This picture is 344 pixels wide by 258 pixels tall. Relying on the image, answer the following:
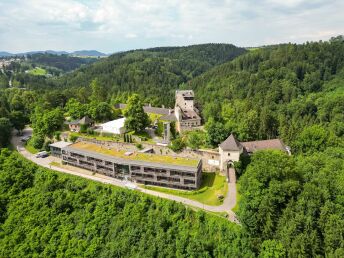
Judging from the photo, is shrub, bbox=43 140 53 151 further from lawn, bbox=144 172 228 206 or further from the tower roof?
the tower roof

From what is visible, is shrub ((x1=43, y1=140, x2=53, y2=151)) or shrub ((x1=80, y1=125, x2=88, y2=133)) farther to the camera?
shrub ((x1=80, y1=125, x2=88, y2=133))

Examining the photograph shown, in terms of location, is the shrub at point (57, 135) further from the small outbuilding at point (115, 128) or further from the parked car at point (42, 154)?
the small outbuilding at point (115, 128)

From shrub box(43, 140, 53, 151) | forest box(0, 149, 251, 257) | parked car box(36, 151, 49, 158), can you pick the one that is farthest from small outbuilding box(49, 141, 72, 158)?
forest box(0, 149, 251, 257)

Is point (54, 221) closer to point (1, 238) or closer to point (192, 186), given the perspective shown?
point (1, 238)

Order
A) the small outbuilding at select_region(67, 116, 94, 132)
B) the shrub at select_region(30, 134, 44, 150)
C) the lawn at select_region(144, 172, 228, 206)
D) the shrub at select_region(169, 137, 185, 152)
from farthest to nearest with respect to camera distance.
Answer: the small outbuilding at select_region(67, 116, 94, 132)
the shrub at select_region(30, 134, 44, 150)
the shrub at select_region(169, 137, 185, 152)
the lawn at select_region(144, 172, 228, 206)

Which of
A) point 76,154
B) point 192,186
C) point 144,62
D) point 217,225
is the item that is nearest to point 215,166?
point 192,186

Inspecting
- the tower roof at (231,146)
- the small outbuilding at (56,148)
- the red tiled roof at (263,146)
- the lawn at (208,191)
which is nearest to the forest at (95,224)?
the lawn at (208,191)
